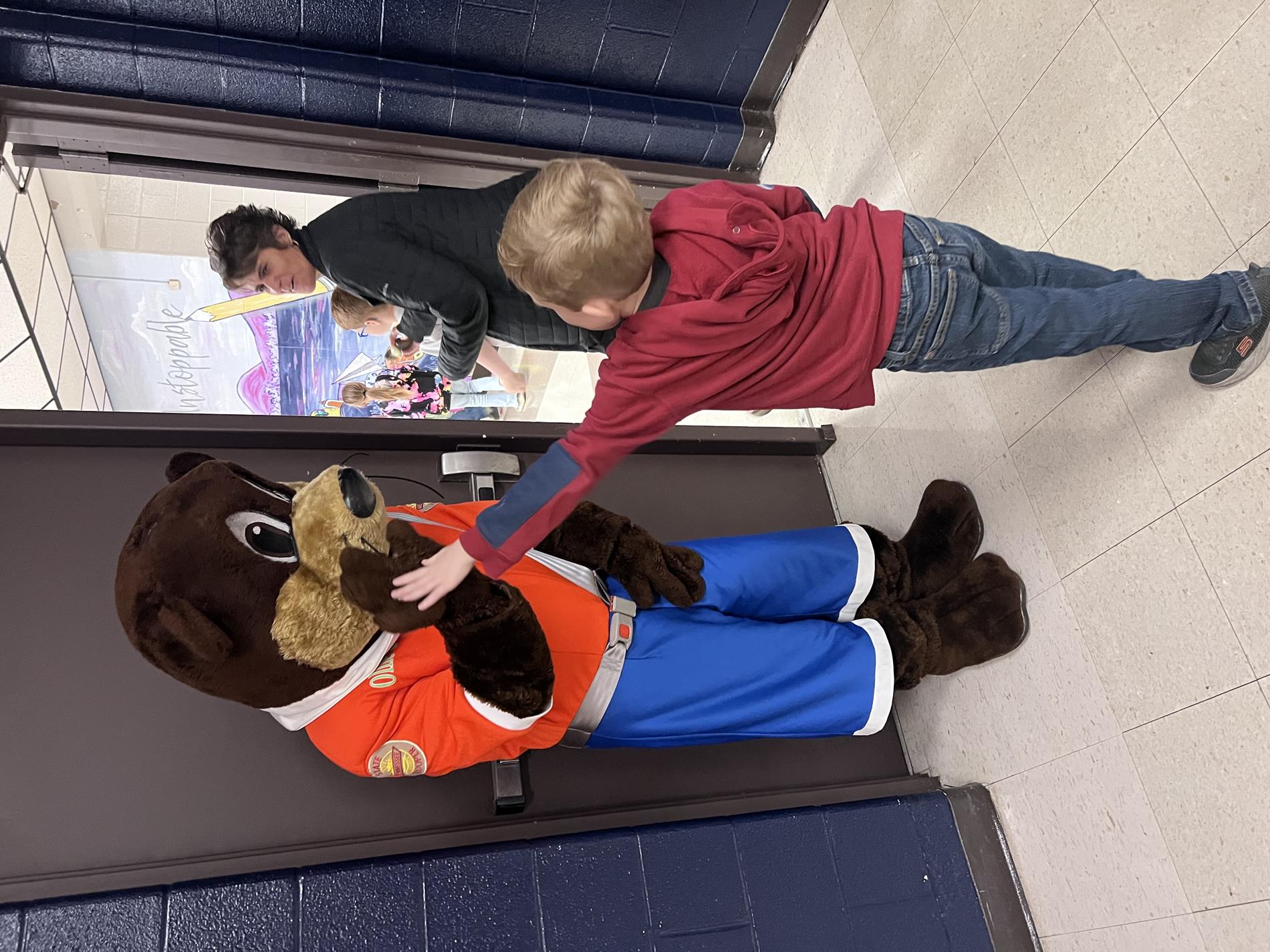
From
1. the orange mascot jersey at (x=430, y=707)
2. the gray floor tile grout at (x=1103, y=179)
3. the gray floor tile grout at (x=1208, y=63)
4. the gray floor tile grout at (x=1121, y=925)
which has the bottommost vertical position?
the gray floor tile grout at (x=1121, y=925)

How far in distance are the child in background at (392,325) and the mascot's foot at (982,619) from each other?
105 centimetres

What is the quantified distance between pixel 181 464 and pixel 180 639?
335mm

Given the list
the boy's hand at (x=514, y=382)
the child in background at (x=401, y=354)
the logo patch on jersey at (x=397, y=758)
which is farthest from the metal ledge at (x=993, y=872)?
the child in background at (x=401, y=354)

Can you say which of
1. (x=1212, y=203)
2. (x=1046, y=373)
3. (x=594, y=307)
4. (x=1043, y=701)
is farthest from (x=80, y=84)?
(x=1043, y=701)

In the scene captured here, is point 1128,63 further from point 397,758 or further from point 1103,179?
point 397,758

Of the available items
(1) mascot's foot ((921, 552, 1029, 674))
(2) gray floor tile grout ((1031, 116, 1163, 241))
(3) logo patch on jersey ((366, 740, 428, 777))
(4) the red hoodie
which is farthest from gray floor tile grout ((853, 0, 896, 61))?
(3) logo patch on jersey ((366, 740, 428, 777))

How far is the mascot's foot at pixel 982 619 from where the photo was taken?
1.59m

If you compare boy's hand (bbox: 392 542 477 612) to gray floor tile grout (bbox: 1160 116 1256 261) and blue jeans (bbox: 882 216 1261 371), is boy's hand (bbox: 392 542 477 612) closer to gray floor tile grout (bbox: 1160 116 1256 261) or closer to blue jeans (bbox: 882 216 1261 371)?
blue jeans (bbox: 882 216 1261 371)

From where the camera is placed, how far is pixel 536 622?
1.23 m

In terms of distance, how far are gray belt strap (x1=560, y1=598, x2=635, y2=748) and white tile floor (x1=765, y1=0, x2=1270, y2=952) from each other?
758mm

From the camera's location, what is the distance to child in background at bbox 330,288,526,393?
169 cm

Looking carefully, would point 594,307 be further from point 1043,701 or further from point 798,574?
point 1043,701

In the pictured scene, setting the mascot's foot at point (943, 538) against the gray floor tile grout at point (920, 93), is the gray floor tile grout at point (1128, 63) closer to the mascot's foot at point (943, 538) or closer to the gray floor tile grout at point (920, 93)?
the gray floor tile grout at point (920, 93)

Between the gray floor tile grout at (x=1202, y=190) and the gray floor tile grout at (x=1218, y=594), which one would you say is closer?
the gray floor tile grout at (x=1218, y=594)
